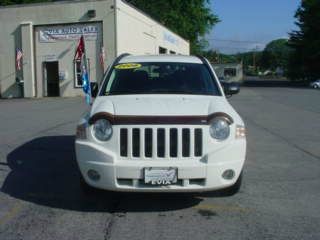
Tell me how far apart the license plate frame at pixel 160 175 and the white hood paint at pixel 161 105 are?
0.59 meters

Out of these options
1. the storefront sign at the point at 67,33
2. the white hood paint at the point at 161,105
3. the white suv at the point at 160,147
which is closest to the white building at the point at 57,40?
the storefront sign at the point at 67,33

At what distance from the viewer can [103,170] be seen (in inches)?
207

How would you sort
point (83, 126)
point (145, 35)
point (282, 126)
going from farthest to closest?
point (145, 35) → point (282, 126) → point (83, 126)

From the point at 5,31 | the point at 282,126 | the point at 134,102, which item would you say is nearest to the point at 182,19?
the point at 5,31

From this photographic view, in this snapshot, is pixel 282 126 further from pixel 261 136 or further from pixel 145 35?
pixel 145 35

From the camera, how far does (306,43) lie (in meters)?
68.6

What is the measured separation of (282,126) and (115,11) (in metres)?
Result: 18.1

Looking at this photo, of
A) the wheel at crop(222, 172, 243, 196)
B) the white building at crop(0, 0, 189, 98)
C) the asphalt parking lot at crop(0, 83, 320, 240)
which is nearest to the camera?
the asphalt parking lot at crop(0, 83, 320, 240)

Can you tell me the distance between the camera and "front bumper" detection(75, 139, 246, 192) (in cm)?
517

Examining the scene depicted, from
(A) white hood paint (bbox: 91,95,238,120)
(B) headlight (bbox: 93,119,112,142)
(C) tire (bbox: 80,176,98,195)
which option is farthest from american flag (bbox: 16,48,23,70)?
(B) headlight (bbox: 93,119,112,142)

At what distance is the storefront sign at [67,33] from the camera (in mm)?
30672

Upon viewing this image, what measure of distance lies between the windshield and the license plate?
5.19 ft

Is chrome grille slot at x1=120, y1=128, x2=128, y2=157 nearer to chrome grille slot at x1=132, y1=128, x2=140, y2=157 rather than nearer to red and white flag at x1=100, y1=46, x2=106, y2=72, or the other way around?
chrome grille slot at x1=132, y1=128, x2=140, y2=157

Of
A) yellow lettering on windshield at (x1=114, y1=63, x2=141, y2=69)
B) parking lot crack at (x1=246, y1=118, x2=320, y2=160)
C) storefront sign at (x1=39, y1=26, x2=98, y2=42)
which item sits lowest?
parking lot crack at (x1=246, y1=118, x2=320, y2=160)
